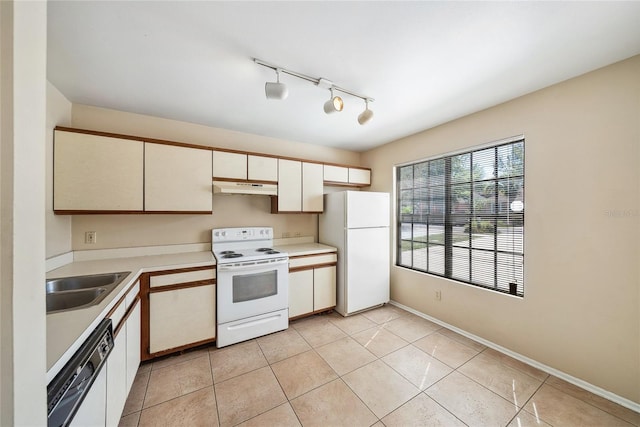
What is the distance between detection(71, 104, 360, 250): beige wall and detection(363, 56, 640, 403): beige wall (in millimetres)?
2551

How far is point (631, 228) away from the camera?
1.68 metres

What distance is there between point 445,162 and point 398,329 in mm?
2094

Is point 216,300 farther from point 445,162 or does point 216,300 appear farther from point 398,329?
point 445,162

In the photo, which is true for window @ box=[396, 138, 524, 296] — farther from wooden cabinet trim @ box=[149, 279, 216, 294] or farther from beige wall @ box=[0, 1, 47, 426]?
beige wall @ box=[0, 1, 47, 426]

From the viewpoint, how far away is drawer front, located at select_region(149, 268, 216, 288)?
2141 mm

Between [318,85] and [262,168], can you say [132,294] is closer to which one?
[262,168]

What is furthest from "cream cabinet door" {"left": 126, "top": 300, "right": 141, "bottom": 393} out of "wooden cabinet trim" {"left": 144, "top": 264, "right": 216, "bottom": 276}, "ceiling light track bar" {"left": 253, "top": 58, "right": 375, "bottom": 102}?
"ceiling light track bar" {"left": 253, "top": 58, "right": 375, "bottom": 102}

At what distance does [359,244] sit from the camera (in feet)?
10.6

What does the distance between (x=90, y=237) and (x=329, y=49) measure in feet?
9.25

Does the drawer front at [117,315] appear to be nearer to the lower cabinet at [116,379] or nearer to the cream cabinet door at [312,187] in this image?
the lower cabinet at [116,379]

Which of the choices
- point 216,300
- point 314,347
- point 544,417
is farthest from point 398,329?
point 216,300

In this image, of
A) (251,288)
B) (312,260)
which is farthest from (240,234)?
(312,260)

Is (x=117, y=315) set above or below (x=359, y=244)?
below

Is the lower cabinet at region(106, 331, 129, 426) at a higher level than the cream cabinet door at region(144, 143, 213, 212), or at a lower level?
lower
